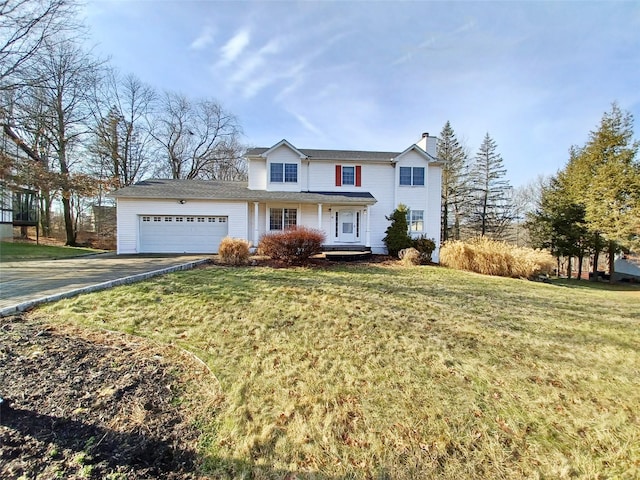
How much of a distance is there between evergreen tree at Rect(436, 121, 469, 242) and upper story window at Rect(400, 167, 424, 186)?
1206cm

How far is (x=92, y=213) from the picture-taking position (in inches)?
1141

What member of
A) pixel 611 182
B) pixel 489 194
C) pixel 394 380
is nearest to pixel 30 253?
pixel 394 380

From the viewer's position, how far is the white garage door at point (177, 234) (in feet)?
49.2

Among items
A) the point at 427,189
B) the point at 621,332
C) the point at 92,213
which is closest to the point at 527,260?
the point at 427,189

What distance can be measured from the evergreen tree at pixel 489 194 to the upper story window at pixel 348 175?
16546mm

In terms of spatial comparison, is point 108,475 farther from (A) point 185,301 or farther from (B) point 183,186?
(B) point 183,186

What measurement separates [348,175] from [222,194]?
7592 millimetres

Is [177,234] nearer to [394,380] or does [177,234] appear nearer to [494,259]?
[394,380]

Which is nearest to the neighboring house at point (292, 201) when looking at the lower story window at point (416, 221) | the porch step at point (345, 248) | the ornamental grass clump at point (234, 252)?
the lower story window at point (416, 221)

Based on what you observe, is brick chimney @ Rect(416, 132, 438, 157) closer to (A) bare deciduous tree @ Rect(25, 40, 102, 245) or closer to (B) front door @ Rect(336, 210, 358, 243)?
(B) front door @ Rect(336, 210, 358, 243)

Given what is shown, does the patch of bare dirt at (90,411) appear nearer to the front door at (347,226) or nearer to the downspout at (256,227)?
the downspout at (256,227)

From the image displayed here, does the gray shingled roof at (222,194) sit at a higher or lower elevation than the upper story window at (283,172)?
lower

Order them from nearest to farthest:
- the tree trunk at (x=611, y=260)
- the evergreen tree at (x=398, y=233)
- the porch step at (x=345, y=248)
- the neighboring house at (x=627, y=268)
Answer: the porch step at (x=345, y=248) < the evergreen tree at (x=398, y=233) < the tree trunk at (x=611, y=260) < the neighboring house at (x=627, y=268)

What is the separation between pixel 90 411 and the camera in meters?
2.63
